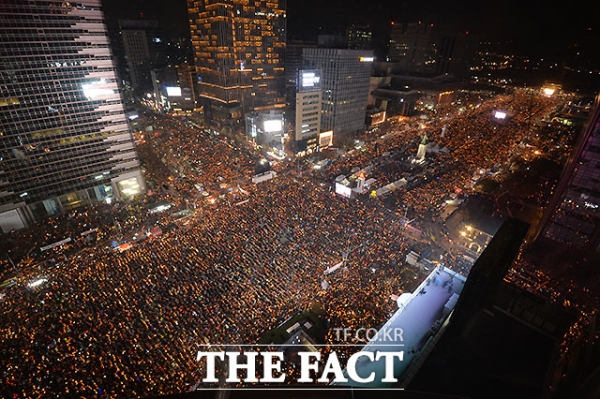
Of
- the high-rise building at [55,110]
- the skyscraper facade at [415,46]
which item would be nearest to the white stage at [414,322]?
the high-rise building at [55,110]

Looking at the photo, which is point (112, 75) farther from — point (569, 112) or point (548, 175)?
point (569, 112)

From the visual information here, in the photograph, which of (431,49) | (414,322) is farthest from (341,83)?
(431,49)

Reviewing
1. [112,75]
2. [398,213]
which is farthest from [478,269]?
[112,75]

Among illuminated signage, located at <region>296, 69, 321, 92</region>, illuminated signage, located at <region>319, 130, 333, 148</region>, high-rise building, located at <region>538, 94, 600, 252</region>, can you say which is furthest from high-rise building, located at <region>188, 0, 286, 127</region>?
high-rise building, located at <region>538, 94, 600, 252</region>

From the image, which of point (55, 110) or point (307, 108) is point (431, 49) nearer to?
point (307, 108)

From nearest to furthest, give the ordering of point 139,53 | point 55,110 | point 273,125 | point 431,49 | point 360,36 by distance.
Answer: point 55,110 → point 273,125 → point 139,53 → point 431,49 → point 360,36

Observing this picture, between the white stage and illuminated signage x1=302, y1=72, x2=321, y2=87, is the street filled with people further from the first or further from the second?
illuminated signage x1=302, y1=72, x2=321, y2=87
